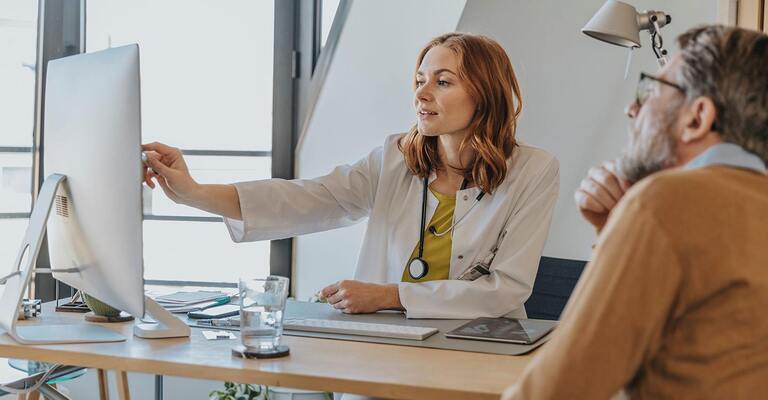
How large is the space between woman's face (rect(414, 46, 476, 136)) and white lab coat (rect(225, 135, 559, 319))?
0.15 m

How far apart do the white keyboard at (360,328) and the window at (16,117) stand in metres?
1.92

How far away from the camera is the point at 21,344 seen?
5.12ft

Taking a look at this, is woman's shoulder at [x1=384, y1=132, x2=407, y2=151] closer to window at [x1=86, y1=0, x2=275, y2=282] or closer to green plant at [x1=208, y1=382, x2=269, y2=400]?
green plant at [x1=208, y1=382, x2=269, y2=400]

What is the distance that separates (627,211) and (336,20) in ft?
9.17

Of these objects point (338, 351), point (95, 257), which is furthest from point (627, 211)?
point (95, 257)

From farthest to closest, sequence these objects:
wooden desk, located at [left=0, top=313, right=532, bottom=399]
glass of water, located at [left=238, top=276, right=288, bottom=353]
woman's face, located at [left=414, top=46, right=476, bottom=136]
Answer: woman's face, located at [left=414, top=46, right=476, bottom=136] < glass of water, located at [left=238, top=276, right=288, bottom=353] < wooden desk, located at [left=0, top=313, right=532, bottom=399]

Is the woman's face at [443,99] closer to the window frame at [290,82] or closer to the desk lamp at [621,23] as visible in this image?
the desk lamp at [621,23]

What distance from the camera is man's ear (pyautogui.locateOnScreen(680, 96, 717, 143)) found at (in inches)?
41.4

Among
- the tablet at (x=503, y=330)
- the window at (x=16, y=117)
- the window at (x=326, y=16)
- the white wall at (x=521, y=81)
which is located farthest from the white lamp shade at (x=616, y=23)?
the window at (x=16, y=117)

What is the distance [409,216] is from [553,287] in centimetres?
A: 55

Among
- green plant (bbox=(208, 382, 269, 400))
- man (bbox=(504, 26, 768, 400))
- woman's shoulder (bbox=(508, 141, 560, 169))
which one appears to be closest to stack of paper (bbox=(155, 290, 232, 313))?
woman's shoulder (bbox=(508, 141, 560, 169))

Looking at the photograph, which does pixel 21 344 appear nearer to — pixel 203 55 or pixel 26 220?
pixel 26 220

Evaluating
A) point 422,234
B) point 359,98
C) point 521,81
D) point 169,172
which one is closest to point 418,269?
point 422,234

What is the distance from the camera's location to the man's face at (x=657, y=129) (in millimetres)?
1097
